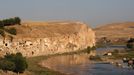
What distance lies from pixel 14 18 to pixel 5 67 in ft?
125

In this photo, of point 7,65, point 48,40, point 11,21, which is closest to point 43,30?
point 48,40

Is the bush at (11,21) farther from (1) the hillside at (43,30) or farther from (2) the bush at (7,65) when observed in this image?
(2) the bush at (7,65)

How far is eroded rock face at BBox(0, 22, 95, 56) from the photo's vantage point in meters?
56.2

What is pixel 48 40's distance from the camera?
215 feet

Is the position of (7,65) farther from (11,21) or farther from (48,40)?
(11,21)

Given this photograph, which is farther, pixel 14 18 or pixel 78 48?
pixel 78 48

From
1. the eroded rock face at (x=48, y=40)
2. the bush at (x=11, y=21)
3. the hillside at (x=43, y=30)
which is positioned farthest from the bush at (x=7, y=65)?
the bush at (x=11, y=21)

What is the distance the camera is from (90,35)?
Result: 95688 mm

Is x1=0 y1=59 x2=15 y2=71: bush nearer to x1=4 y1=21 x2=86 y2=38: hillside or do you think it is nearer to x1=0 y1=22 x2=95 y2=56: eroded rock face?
x1=0 y1=22 x2=95 y2=56: eroded rock face

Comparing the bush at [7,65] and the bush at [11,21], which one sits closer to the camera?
the bush at [7,65]

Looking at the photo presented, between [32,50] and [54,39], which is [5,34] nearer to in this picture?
[32,50]

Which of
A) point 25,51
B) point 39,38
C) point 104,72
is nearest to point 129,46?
point 39,38

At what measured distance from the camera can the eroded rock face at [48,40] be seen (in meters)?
56.2

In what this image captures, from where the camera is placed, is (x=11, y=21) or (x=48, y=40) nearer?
(x=48, y=40)
